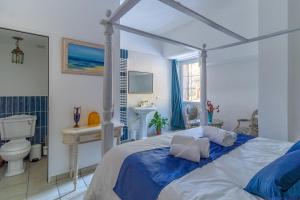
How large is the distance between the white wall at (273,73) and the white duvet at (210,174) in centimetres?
92

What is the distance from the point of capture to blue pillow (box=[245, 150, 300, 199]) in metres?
0.81

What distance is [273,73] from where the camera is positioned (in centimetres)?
242

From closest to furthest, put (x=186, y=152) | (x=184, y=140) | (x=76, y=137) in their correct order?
(x=186, y=152) → (x=184, y=140) → (x=76, y=137)

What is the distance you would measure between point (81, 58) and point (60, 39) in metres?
0.36

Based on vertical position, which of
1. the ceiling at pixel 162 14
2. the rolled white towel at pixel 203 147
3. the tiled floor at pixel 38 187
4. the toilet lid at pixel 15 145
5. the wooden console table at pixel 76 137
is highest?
the ceiling at pixel 162 14

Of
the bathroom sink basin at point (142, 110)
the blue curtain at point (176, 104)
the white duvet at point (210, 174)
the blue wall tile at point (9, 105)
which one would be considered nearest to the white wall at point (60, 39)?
the blue wall tile at point (9, 105)

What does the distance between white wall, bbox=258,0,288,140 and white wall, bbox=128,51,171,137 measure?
2885 mm

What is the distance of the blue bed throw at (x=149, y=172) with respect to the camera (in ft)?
3.21

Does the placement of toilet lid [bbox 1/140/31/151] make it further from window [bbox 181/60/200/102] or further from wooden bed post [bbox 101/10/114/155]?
window [bbox 181/60/200/102]

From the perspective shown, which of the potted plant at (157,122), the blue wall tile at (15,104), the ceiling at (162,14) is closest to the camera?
the blue wall tile at (15,104)

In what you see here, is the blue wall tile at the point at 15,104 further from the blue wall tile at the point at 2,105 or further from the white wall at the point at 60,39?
the white wall at the point at 60,39

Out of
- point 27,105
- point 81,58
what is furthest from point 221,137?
point 27,105

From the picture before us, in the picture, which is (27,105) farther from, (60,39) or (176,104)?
(176,104)

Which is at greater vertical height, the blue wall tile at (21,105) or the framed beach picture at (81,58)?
the framed beach picture at (81,58)
